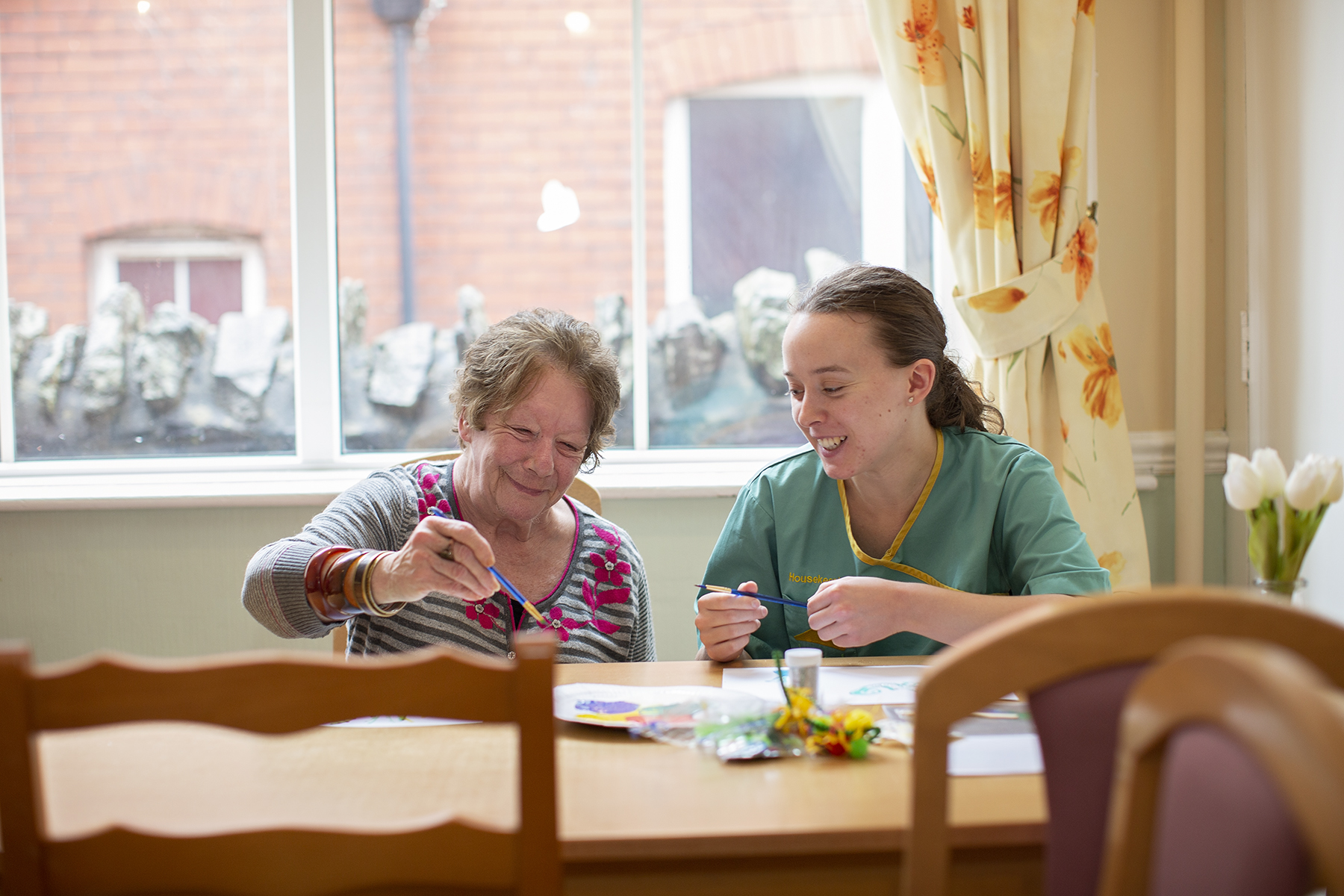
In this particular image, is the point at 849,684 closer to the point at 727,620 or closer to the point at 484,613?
the point at 727,620

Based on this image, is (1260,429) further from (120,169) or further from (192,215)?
(120,169)

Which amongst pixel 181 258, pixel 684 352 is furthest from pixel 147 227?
pixel 684 352

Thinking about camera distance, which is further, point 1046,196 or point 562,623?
point 1046,196

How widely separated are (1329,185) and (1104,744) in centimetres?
193

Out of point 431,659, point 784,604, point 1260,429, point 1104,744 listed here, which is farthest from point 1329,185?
point 431,659

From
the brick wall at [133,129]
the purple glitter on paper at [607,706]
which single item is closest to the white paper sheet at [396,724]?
the purple glitter on paper at [607,706]

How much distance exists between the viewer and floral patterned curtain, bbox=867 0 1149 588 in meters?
2.36

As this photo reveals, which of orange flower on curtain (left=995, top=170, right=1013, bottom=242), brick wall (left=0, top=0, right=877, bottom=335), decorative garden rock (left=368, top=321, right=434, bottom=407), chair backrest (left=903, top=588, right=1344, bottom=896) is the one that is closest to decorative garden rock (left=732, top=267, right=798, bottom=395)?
brick wall (left=0, top=0, right=877, bottom=335)

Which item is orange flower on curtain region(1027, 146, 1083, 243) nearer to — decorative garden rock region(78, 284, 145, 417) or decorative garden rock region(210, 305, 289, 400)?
decorative garden rock region(210, 305, 289, 400)

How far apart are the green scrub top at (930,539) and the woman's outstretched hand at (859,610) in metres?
0.20

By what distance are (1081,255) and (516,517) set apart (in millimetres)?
1548

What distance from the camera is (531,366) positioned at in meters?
1.65

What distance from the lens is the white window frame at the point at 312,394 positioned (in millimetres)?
2602

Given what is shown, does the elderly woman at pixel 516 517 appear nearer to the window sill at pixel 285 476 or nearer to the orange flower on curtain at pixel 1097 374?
the window sill at pixel 285 476
